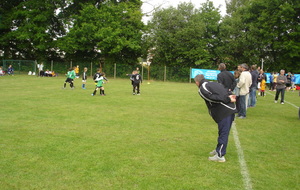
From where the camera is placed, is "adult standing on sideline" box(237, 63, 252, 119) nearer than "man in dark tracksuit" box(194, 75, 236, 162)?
No

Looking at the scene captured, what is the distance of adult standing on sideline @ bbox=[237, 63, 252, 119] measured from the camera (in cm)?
1034

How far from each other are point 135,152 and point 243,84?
238 inches

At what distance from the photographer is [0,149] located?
5.97 m

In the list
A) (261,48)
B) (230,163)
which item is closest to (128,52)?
(261,48)

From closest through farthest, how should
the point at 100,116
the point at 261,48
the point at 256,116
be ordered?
the point at 100,116, the point at 256,116, the point at 261,48

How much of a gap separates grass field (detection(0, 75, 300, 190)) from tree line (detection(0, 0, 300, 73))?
94.1 feet

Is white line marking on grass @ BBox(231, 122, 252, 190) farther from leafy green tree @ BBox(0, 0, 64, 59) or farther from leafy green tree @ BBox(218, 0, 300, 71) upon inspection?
leafy green tree @ BBox(0, 0, 64, 59)

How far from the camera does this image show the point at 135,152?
6.04 metres

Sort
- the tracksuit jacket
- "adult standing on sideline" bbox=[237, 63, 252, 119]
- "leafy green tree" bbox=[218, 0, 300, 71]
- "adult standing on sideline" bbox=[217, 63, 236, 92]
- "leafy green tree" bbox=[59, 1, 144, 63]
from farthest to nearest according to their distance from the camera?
"leafy green tree" bbox=[59, 1, 144, 63] → "leafy green tree" bbox=[218, 0, 300, 71] → "adult standing on sideline" bbox=[237, 63, 252, 119] → "adult standing on sideline" bbox=[217, 63, 236, 92] → the tracksuit jacket

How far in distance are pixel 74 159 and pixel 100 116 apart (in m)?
4.78

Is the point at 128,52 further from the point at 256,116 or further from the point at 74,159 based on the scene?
the point at 74,159

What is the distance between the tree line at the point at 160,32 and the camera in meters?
36.0

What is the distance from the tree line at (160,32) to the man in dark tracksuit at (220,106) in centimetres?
3267

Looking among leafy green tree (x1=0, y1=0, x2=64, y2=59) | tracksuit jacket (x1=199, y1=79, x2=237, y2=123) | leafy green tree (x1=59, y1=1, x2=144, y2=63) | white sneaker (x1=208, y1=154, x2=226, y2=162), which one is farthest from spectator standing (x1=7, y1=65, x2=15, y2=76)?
white sneaker (x1=208, y1=154, x2=226, y2=162)
